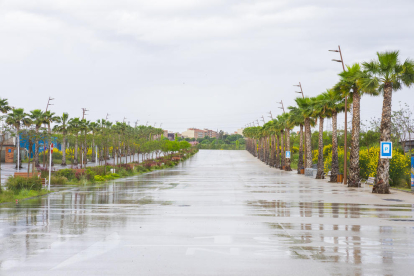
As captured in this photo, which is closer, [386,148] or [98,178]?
[386,148]

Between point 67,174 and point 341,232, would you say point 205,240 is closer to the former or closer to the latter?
point 341,232

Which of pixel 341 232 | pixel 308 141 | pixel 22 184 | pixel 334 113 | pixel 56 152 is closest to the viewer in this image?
pixel 341 232

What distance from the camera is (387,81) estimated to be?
27734mm

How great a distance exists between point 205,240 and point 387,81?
69.1 ft

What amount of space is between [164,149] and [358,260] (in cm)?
9229

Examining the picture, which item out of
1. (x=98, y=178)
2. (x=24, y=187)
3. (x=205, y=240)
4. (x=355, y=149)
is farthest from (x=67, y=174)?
(x=205, y=240)

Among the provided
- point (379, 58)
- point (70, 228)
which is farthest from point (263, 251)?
point (379, 58)

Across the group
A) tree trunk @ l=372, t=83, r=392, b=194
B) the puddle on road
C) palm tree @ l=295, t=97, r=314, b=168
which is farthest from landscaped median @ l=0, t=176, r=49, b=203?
palm tree @ l=295, t=97, r=314, b=168

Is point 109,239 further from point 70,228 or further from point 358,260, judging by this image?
point 358,260

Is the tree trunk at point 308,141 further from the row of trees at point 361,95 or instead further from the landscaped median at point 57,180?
the landscaped median at point 57,180

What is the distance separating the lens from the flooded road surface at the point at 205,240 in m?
8.47

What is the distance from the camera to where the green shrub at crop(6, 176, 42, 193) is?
24.8m

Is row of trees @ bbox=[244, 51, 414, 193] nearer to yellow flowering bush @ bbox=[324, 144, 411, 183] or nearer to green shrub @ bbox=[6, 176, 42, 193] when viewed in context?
yellow flowering bush @ bbox=[324, 144, 411, 183]

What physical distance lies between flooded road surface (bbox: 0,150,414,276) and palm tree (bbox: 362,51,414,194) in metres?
8.29
